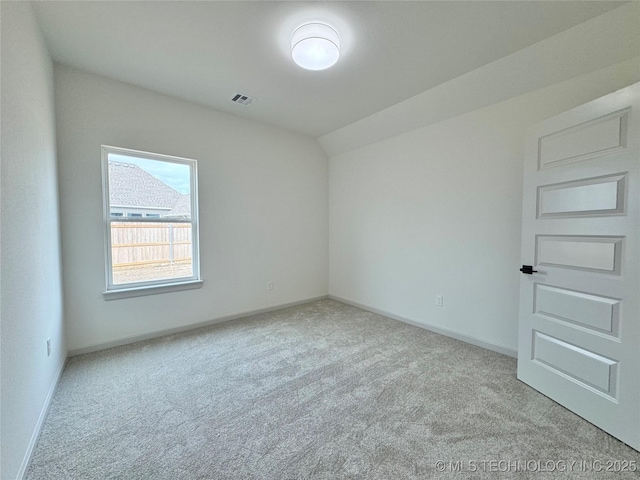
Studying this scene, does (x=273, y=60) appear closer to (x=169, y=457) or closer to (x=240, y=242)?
(x=240, y=242)

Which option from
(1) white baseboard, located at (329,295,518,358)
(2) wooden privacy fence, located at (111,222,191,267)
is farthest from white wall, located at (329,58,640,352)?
(2) wooden privacy fence, located at (111,222,191,267)

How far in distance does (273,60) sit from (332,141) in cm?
206

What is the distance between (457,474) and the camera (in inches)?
53.0

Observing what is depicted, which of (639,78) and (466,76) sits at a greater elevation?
(466,76)

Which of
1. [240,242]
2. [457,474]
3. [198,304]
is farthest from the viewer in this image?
[240,242]

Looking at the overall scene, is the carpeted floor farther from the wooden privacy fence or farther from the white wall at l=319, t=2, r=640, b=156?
the white wall at l=319, t=2, r=640, b=156

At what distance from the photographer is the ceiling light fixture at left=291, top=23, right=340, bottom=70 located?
1.93 metres

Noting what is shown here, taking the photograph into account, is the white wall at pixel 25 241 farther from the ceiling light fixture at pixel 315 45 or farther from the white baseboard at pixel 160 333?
the ceiling light fixture at pixel 315 45

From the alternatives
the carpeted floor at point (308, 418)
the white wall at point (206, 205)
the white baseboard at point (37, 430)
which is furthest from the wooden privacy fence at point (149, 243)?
the white baseboard at point (37, 430)

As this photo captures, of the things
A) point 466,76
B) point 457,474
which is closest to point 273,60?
point 466,76

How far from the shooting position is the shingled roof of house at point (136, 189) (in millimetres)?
2818

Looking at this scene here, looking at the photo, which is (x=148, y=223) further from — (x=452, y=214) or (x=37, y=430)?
(x=452, y=214)

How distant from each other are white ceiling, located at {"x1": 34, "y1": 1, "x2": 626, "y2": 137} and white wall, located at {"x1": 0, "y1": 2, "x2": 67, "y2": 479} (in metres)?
0.44

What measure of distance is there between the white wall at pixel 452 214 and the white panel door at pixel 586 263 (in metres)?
0.51
